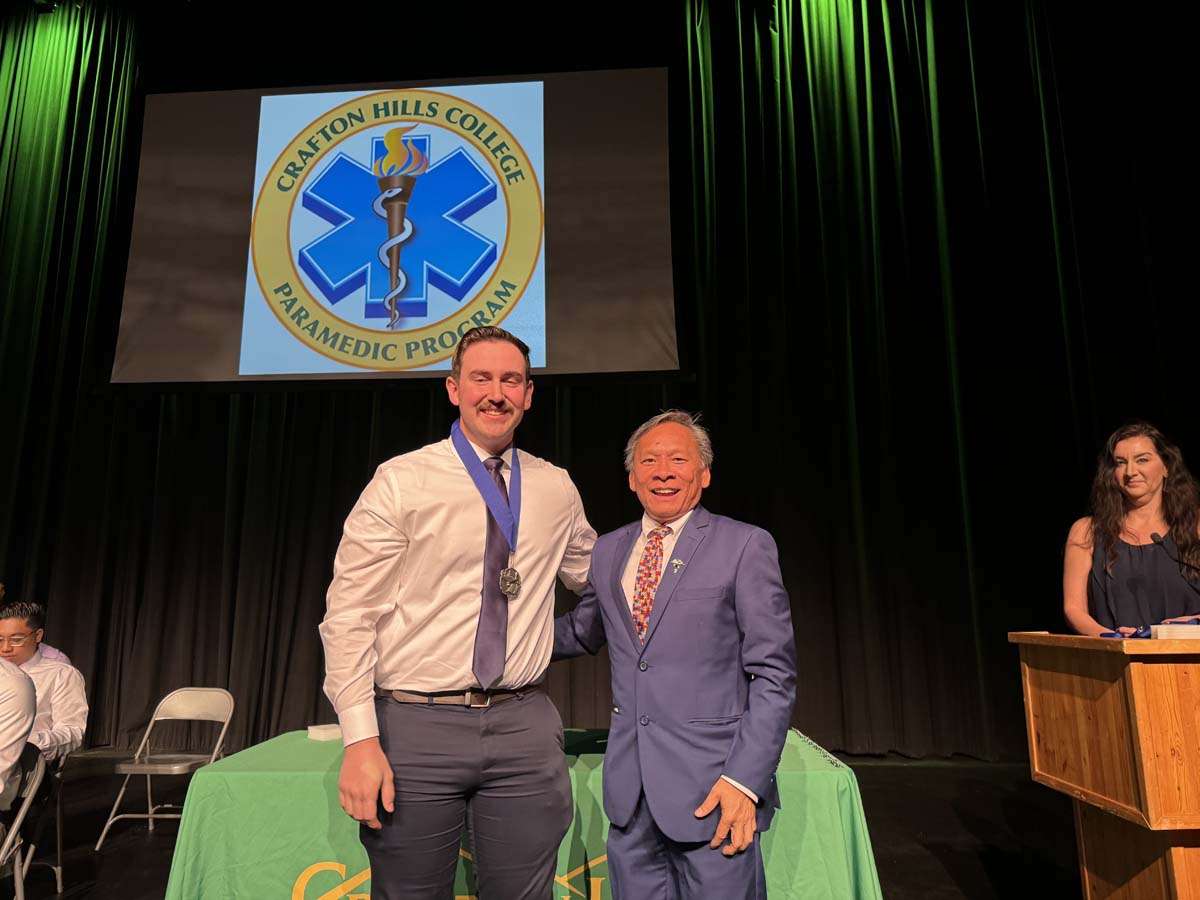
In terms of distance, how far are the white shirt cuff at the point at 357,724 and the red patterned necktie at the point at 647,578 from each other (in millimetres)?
547

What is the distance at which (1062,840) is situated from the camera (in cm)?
323

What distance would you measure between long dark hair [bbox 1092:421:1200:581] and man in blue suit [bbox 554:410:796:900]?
5.63 feet

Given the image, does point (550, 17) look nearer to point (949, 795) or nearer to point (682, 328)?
point (682, 328)

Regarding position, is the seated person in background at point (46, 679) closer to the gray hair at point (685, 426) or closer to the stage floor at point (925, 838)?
the stage floor at point (925, 838)

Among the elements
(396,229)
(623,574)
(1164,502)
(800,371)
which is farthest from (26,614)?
(1164,502)

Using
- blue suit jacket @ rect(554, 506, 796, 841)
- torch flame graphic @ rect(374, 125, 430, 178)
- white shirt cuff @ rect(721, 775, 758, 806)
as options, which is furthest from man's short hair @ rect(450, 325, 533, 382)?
torch flame graphic @ rect(374, 125, 430, 178)

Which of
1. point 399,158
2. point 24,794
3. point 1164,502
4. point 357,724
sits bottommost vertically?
point 24,794

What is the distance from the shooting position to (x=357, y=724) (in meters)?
1.36

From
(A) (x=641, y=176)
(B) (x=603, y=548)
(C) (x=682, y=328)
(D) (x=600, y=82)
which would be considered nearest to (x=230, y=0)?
(D) (x=600, y=82)

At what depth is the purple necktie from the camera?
1.45m

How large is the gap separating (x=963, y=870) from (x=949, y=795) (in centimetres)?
96

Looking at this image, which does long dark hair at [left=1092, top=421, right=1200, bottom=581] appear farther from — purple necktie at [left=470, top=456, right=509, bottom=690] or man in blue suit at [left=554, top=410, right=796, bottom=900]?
purple necktie at [left=470, top=456, right=509, bottom=690]

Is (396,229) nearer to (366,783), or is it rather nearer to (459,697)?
(459,697)

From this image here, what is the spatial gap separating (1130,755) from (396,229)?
155 inches
